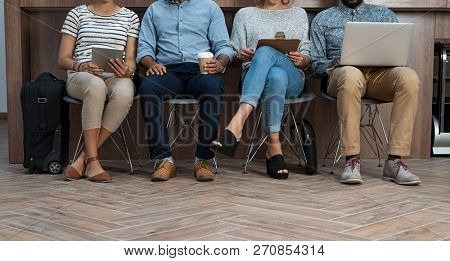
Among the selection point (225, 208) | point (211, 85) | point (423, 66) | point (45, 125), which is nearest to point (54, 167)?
point (45, 125)

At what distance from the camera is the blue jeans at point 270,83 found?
3.03 m

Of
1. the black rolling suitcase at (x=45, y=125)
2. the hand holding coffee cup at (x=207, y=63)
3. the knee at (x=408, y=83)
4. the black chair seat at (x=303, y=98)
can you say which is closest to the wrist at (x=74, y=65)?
the black rolling suitcase at (x=45, y=125)

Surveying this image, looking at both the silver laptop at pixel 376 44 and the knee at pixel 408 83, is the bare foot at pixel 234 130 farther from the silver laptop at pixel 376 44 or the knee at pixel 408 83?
the knee at pixel 408 83

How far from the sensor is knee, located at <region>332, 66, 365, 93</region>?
3.00m

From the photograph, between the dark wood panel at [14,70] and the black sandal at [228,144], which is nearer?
the black sandal at [228,144]

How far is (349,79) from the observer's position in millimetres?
3008

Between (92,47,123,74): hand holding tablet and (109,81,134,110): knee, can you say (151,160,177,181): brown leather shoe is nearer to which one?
(109,81,134,110): knee

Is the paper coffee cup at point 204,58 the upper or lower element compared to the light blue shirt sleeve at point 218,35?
lower

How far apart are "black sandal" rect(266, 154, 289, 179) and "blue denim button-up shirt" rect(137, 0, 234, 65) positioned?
0.70 meters

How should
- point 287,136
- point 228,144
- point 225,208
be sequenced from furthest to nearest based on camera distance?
point 287,136 → point 228,144 → point 225,208

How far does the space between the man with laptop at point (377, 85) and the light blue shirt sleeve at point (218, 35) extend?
2.01 ft

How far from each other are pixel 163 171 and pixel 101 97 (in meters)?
0.50

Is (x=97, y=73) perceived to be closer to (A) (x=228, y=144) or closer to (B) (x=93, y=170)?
(B) (x=93, y=170)
